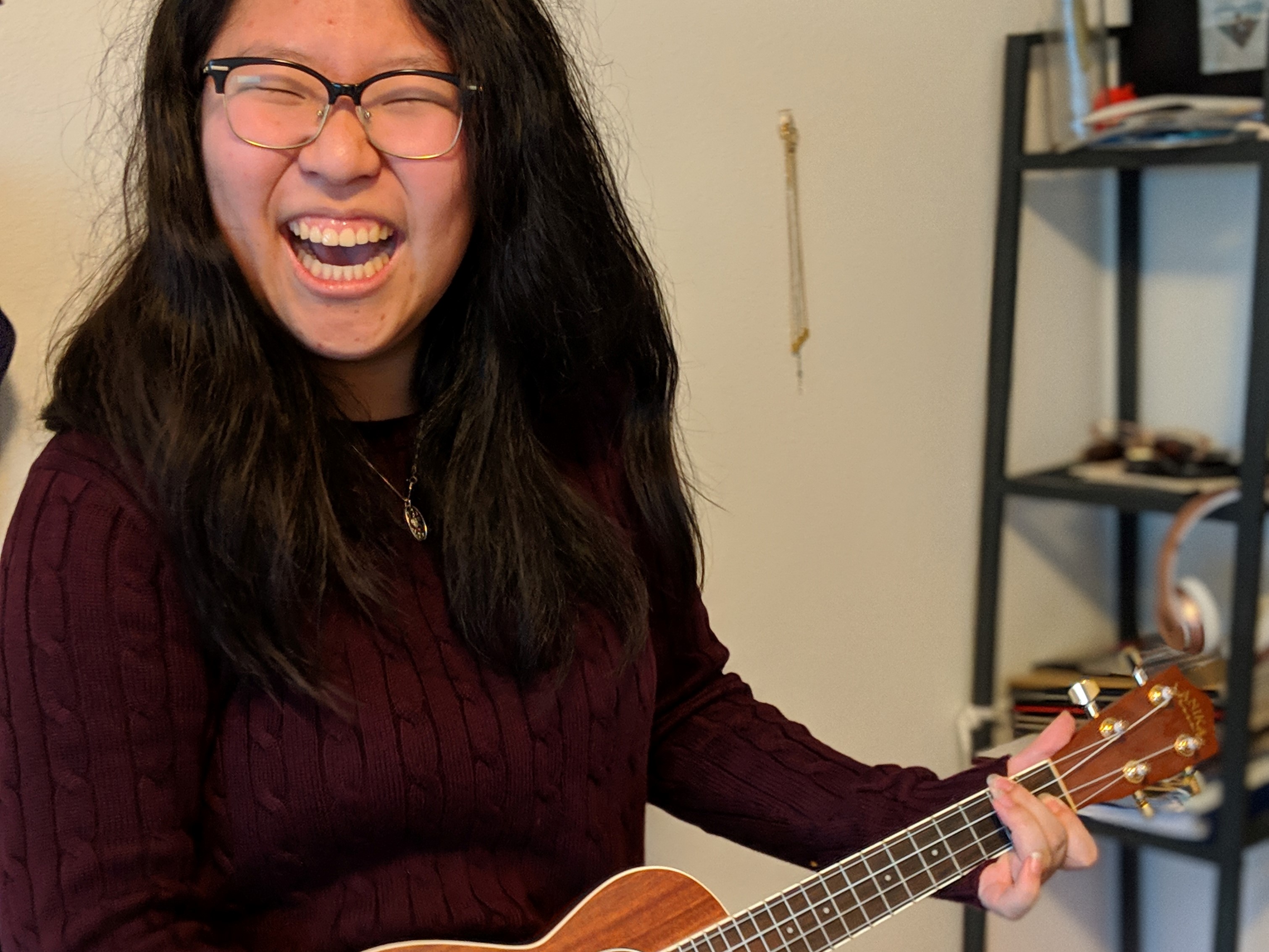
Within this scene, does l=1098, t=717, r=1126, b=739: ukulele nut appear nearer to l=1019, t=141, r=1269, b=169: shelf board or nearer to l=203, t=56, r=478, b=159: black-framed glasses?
l=203, t=56, r=478, b=159: black-framed glasses

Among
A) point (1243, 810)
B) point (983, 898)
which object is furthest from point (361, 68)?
point (1243, 810)

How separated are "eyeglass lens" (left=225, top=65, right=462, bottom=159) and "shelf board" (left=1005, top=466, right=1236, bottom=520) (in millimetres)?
1331

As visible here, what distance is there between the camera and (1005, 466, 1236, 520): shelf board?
6.13ft

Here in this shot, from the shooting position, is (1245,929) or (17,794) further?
(1245,929)

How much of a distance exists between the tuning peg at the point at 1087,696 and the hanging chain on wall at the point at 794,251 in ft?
2.47

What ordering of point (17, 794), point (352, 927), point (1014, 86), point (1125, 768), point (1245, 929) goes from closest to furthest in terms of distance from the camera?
point (17, 794) → point (352, 927) → point (1125, 768) → point (1014, 86) → point (1245, 929)

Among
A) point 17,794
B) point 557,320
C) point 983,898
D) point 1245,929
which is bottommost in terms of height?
point 1245,929

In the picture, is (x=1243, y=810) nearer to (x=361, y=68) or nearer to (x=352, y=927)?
(x=352, y=927)

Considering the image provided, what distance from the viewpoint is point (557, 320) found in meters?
1.02

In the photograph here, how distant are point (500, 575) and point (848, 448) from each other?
0.93m

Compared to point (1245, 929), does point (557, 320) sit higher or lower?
higher

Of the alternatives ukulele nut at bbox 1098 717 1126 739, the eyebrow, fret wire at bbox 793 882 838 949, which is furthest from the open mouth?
ukulele nut at bbox 1098 717 1126 739

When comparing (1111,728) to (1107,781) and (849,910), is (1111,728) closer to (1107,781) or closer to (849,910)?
(1107,781)

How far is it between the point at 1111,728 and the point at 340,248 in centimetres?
67
